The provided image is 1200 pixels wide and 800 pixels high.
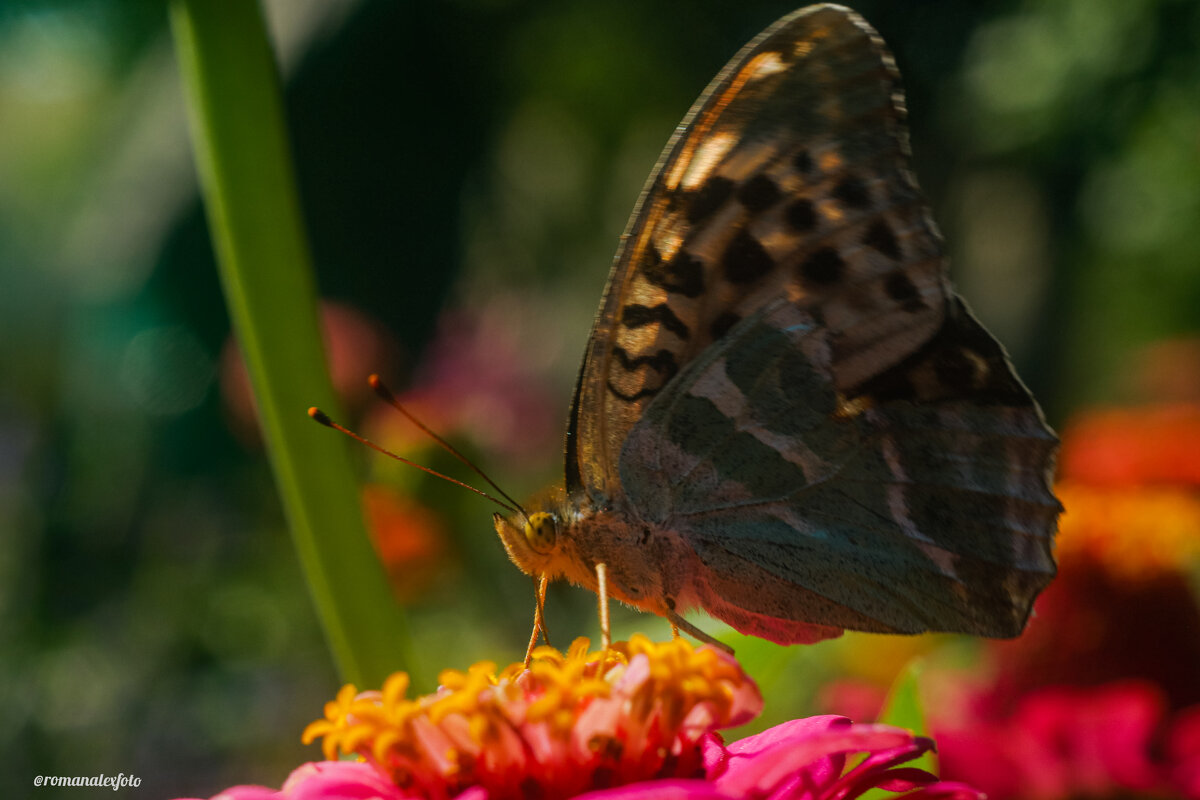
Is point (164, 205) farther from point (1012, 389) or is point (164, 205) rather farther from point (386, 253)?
point (1012, 389)

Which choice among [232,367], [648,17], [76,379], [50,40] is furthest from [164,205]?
[648,17]

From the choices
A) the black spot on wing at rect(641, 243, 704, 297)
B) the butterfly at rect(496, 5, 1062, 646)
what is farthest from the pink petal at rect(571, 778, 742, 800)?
the black spot on wing at rect(641, 243, 704, 297)

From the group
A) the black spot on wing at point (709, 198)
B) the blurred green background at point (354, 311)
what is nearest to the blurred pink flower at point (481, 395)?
the blurred green background at point (354, 311)

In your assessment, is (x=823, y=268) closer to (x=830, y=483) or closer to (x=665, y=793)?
(x=830, y=483)

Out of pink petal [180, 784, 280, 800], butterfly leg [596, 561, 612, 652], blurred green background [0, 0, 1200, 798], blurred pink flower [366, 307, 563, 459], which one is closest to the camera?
pink petal [180, 784, 280, 800]

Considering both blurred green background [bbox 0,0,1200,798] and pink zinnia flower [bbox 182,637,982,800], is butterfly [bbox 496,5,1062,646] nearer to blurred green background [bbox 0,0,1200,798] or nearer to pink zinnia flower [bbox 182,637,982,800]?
blurred green background [bbox 0,0,1200,798]
